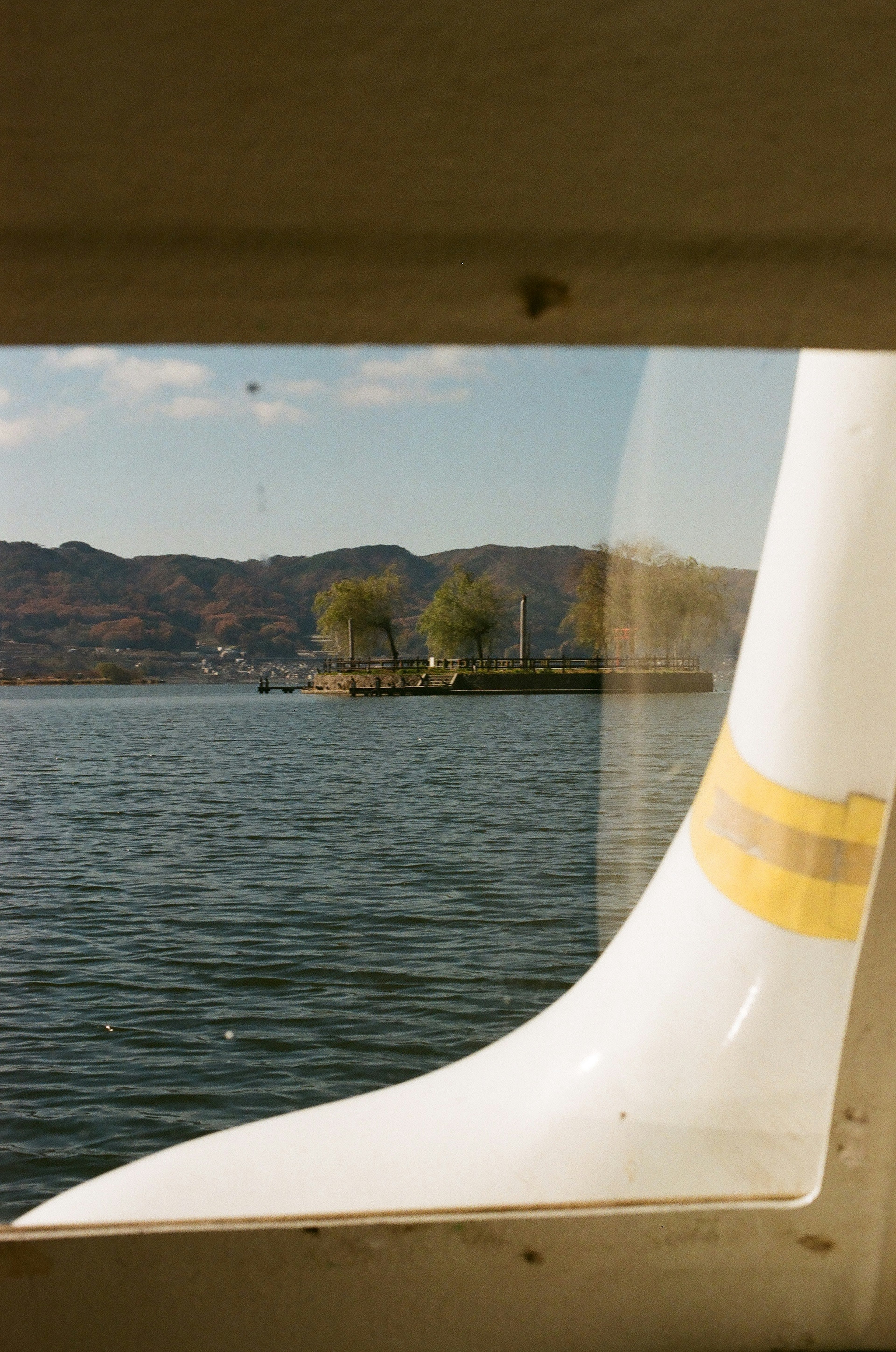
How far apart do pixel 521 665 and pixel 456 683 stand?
23.6 metres

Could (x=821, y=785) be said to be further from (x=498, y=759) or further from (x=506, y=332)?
(x=498, y=759)

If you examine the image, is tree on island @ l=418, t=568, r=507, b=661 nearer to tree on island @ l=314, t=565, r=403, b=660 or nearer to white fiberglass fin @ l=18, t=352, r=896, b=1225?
tree on island @ l=314, t=565, r=403, b=660

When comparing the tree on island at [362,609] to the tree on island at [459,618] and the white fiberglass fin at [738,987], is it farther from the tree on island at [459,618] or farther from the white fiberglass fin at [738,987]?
the white fiberglass fin at [738,987]

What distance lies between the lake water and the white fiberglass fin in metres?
0.60

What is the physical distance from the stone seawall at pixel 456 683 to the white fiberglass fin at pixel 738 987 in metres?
22.2

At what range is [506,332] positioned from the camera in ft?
4.78

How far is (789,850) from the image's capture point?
249cm

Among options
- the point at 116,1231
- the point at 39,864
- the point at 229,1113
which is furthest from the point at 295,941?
the point at 116,1231

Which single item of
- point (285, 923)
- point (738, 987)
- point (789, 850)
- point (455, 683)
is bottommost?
point (285, 923)

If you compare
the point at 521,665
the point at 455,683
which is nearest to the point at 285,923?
the point at 521,665

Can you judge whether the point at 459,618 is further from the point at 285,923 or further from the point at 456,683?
the point at 456,683

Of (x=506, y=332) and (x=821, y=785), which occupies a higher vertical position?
(x=506, y=332)

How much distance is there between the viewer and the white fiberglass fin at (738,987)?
2334 mm

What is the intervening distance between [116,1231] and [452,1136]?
1.49 meters
